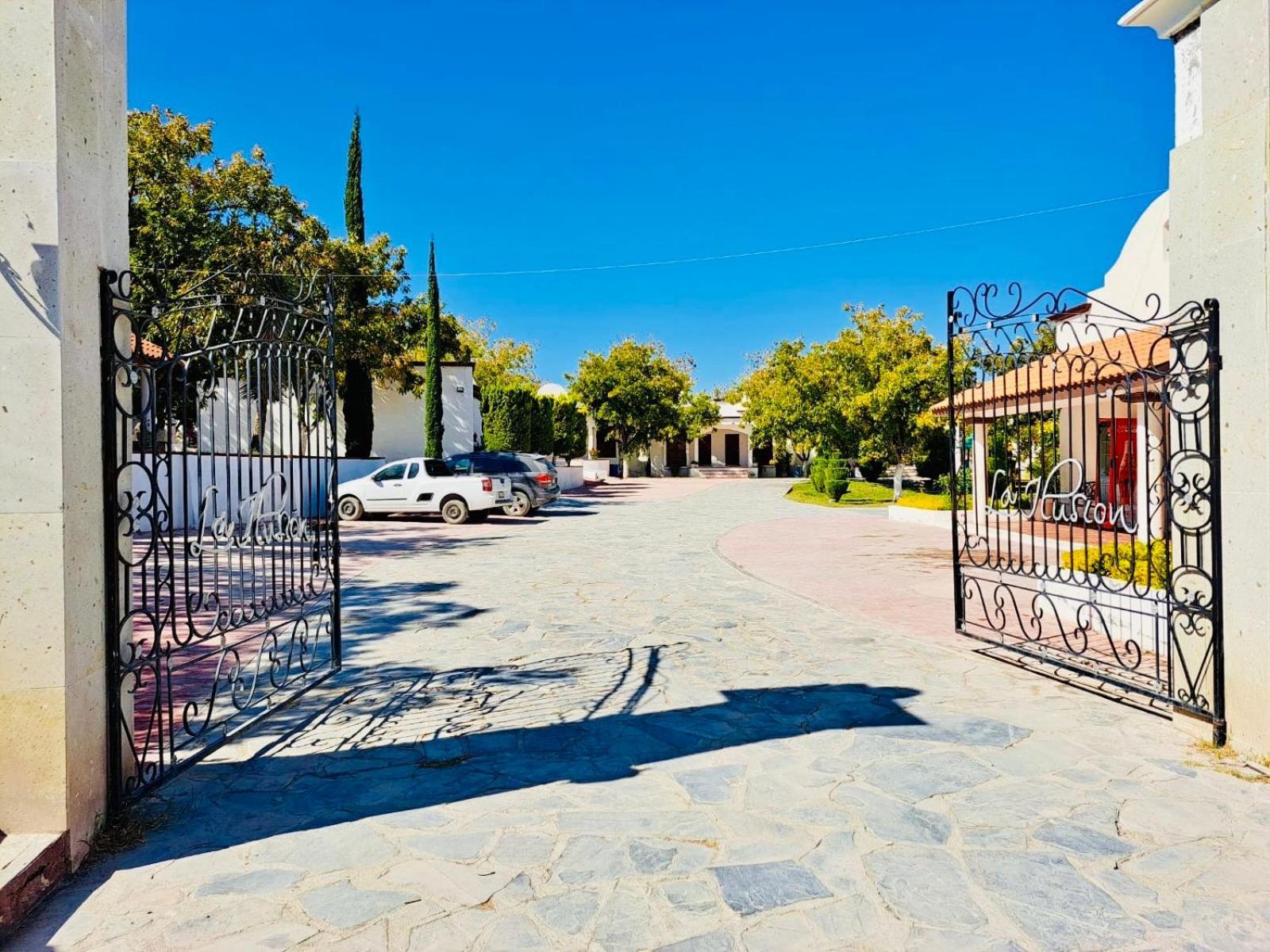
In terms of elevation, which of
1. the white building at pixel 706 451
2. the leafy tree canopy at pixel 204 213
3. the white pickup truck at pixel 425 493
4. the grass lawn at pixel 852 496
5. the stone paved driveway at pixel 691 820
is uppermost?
the leafy tree canopy at pixel 204 213

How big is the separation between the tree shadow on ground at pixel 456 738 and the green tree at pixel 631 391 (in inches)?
1428

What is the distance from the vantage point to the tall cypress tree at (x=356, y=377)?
24.6 metres

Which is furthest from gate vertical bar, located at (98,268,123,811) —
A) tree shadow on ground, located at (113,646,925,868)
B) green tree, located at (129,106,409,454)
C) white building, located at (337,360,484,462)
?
white building, located at (337,360,484,462)

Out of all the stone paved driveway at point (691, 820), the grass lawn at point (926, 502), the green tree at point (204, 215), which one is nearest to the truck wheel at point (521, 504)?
the green tree at point (204, 215)

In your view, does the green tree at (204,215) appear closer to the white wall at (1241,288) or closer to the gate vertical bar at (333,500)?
the gate vertical bar at (333,500)

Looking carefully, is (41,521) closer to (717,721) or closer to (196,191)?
(717,721)

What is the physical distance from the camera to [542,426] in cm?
3775

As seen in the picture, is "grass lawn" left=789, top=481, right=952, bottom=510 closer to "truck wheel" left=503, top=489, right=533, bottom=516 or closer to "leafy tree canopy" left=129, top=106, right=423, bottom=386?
"truck wheel" left=503, top=489, right=533, bottom=516

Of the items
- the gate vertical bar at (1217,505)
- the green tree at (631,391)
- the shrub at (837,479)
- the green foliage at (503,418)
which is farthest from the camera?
the green tree at (631,391)

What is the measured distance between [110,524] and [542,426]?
113ft

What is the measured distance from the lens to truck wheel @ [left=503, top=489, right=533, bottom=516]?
65.1ft

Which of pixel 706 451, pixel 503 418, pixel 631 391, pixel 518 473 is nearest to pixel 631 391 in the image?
pixel 631 391

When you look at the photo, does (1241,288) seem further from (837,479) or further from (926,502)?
(837,479)

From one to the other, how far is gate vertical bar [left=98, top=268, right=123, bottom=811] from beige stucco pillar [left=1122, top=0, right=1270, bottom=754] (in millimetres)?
5458
